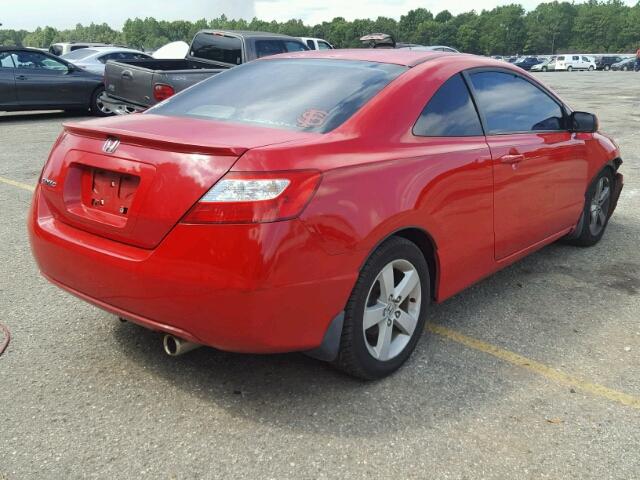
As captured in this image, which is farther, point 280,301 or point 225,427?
point 225,427

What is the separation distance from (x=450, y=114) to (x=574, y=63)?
2502 inches

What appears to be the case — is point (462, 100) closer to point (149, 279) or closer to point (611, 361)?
point (611, 361)

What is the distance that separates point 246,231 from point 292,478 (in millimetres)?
943

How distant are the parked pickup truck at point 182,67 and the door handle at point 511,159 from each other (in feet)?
19.6

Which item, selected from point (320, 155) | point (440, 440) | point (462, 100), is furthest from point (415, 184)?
point (440, 440)

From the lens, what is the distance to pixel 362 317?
9.46 feet

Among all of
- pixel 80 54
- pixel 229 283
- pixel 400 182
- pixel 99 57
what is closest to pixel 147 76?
pixel 400 182

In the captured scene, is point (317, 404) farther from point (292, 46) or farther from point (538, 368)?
point (292, 46)

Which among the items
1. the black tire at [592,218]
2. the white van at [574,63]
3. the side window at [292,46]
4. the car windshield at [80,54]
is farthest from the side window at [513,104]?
the white van at [574,63]

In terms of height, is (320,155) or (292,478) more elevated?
(320,155)

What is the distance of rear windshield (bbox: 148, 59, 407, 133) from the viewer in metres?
3.05

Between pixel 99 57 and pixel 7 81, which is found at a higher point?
pixel 99 57

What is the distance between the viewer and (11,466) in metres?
2.45

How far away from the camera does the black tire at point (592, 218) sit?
5.07 meters
